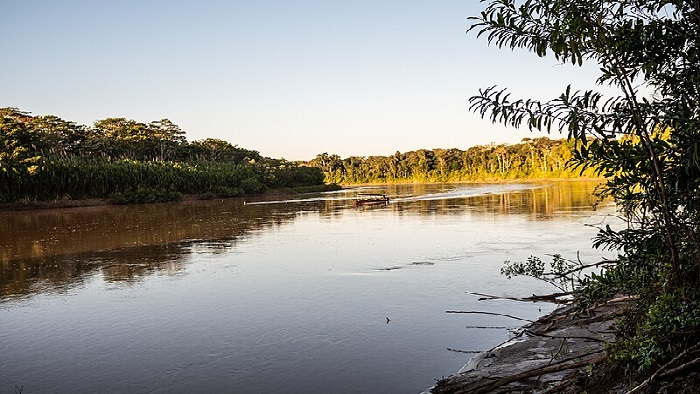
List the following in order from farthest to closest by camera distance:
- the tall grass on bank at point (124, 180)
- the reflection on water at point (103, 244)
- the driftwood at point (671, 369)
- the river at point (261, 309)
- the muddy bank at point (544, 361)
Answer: the tall grass on bank at point (124, 180) → the reflection on water at point (103, 244) → the river at point (261, 309) → the muddy bank at point (544, 361) → the driftwood at point (671, 369)

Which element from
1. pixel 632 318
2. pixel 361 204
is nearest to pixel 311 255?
pixel 632 318

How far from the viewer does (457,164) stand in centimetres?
12812

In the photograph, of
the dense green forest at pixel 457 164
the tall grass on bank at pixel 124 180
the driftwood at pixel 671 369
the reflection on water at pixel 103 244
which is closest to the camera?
the driftwood at pixel 671 369

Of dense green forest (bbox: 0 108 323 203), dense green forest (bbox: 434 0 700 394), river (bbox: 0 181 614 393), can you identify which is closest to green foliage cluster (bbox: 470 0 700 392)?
dense green forest (bbox: 434 0 700 394)

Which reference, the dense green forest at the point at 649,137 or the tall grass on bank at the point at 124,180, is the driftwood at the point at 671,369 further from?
the tall grass on bank at the point at 124,180

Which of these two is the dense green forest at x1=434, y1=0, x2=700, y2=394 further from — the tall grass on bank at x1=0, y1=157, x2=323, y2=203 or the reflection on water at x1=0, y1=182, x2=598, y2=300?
the tall grass on bank at x1=0, y1=157, x2=323, y2=203

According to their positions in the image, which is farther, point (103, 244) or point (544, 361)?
point (103, 244)

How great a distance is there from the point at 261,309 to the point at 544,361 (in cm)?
633

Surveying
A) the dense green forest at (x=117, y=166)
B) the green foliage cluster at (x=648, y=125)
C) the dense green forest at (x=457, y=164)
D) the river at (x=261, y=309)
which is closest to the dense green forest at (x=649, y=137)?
the green foliage cluster at (x=648, y=125)

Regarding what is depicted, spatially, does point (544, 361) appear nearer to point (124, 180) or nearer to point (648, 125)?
point (648, 125)

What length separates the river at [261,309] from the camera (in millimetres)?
7938

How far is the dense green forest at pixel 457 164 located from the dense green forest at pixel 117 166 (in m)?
37.4

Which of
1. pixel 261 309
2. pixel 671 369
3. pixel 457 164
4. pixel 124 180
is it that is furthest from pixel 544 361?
pixel 457 164

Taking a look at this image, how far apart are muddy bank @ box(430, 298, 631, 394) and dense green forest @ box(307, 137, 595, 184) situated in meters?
95.6
